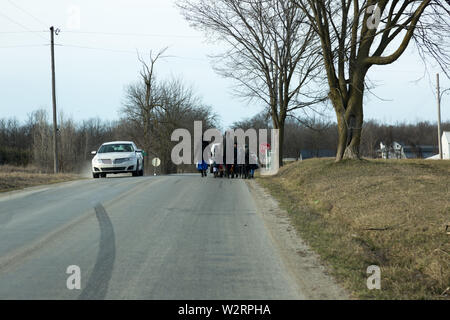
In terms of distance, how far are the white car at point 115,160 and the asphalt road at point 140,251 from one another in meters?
11.2

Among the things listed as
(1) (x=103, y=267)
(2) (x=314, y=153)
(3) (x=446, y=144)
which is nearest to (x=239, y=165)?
(1) (x=103, y=267)

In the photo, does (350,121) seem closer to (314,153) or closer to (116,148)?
(116,148)

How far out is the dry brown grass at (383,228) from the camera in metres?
6.46

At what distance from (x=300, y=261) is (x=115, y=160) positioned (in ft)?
61.5

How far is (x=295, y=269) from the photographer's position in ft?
22.1

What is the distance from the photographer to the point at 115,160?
24.9 m

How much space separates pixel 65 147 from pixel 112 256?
49786mm

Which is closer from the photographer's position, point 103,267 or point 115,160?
point 103,267

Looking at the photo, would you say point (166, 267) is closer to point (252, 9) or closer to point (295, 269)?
point (295, 269)

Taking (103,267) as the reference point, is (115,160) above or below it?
above

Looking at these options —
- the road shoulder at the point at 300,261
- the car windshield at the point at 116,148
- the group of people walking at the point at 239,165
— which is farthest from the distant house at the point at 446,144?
the road shoulder at the point at 300,261

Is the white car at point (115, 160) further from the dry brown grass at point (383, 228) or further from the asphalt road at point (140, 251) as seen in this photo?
the asphalt road at point (140, 251)

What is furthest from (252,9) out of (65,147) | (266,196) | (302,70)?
(65,147)

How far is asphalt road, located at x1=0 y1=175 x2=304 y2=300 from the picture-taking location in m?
5.75
